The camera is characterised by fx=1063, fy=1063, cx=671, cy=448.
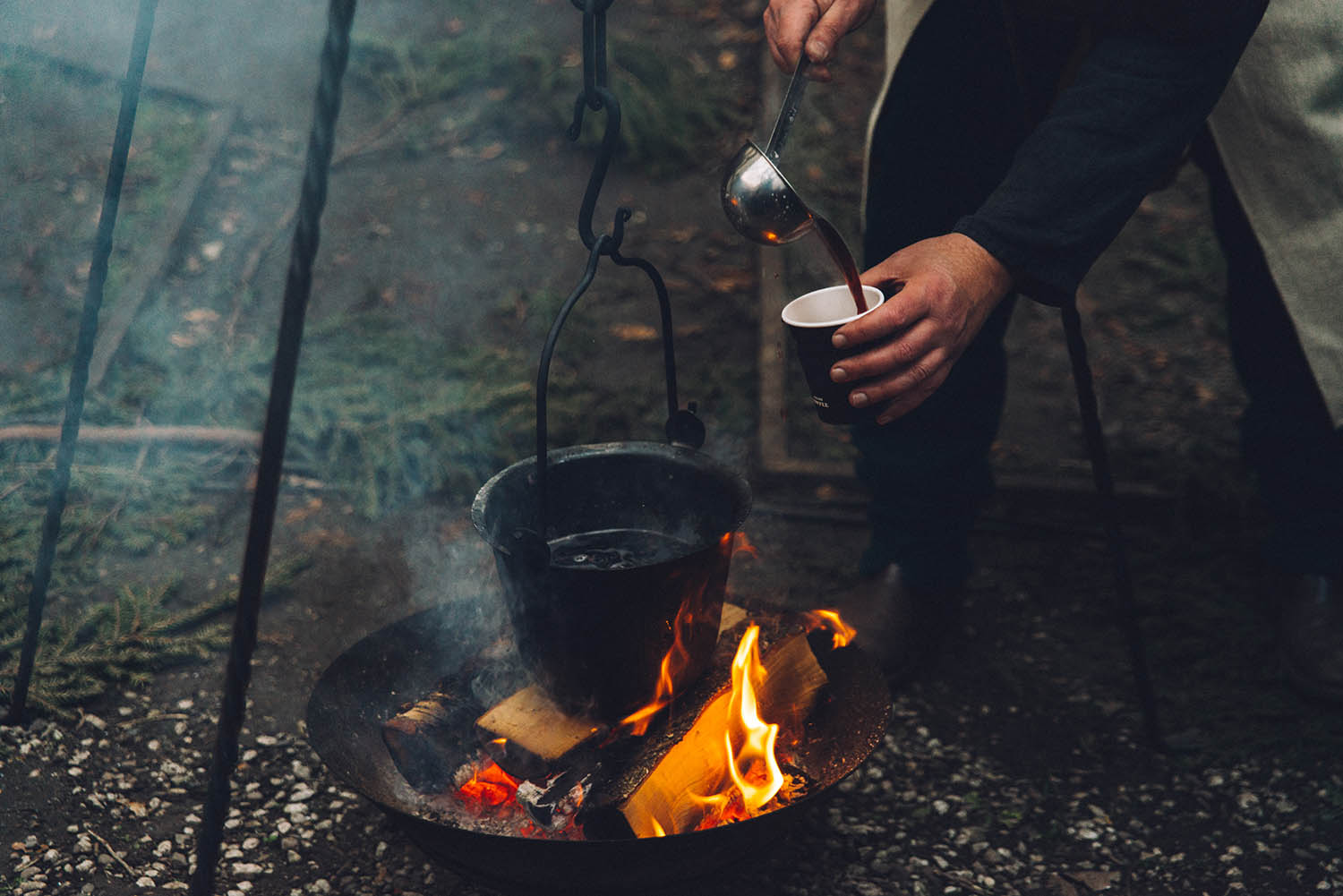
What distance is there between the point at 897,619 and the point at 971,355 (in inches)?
30.3

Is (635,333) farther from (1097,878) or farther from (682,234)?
(1097,878)

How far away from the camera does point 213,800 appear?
1.62 meters

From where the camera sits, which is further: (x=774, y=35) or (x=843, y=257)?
(x=774, y=35)

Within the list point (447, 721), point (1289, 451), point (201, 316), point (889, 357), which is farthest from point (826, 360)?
point (201, 316)

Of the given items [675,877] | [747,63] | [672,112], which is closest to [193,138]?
[672,112]

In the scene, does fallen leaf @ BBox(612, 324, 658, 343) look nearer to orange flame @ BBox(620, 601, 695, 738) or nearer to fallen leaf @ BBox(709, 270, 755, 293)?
fallen leaf @ BBox(709, 270, 755, 293)

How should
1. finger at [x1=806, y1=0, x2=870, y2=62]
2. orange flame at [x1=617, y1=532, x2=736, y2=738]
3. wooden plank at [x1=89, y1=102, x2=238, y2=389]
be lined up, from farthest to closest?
wooden plank at [x1=89, y1=102, x2=238, y2=389] < finger at [x1=806, y1=0, x2=870, y2=62] < orange flame at [x1=617, y1=532, x2=736, y2=738]

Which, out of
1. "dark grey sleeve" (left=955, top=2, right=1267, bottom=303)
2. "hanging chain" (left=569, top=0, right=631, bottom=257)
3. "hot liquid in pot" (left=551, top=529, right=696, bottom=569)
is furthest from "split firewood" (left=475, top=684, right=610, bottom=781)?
"dark grey sleeve" (left=955, top=2, right=1267, bottom=303)

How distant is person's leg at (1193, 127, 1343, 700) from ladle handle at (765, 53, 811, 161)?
1.09 metres

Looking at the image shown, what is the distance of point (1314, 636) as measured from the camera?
2859 mm

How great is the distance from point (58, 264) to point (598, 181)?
12.8ft

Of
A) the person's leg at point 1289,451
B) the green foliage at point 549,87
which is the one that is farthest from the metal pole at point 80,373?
the green foliage at point 549,87

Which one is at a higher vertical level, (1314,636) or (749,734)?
(749,734)

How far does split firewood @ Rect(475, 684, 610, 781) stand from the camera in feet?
7.00
